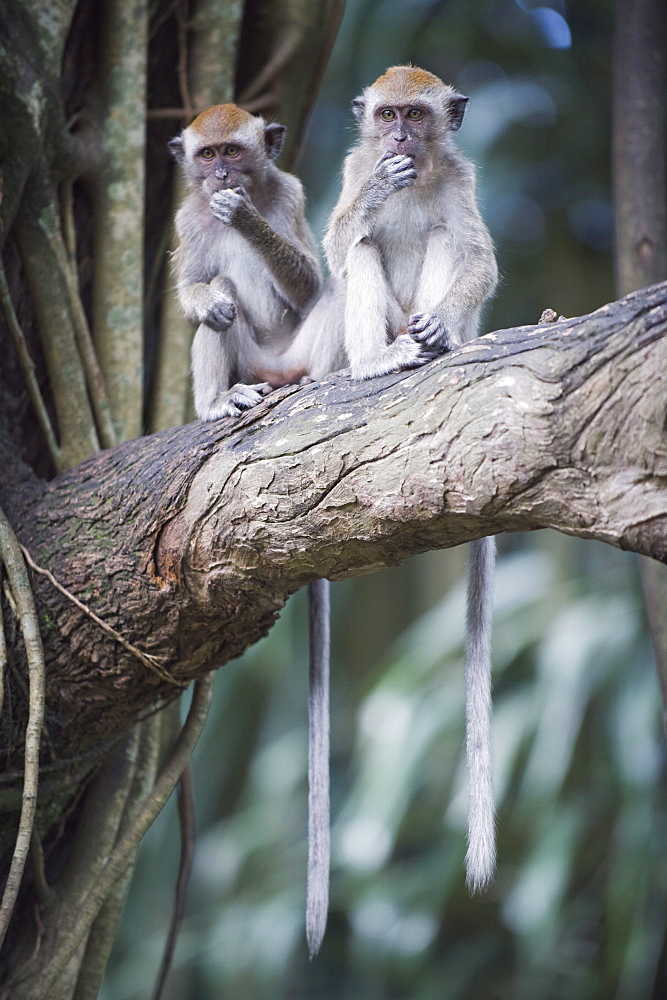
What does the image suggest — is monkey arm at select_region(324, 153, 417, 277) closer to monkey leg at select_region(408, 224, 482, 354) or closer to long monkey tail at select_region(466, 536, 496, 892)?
monkey leg at select_region(408, 224, 482, 354)

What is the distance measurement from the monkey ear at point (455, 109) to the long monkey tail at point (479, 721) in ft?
4.87

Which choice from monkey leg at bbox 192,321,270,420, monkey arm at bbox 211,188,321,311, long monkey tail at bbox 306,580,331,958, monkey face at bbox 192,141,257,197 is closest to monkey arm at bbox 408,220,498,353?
monkey arm at bbox 211,188,321,311

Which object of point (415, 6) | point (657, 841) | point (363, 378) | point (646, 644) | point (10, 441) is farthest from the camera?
point (415, 6)

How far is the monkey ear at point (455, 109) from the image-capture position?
3.40 meters

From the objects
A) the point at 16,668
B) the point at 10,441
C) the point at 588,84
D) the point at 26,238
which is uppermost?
the point at 588,84

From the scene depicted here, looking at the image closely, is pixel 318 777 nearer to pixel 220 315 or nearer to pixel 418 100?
pixel 220 315

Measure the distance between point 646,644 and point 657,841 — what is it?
1.08 metres

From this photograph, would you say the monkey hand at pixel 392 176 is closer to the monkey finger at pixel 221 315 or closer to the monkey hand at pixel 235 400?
the monkey finger at pixel 221 315

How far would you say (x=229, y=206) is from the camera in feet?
10.7

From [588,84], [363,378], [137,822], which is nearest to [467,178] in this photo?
[363,378]

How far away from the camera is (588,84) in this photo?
6.90 meters

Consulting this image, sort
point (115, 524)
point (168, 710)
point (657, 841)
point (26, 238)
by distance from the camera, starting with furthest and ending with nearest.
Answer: point (657, 841) < point (168, 710) < point (26, 238) < point (115, 524)

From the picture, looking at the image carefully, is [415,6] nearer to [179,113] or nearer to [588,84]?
[588,84]

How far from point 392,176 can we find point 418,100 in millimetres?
456
